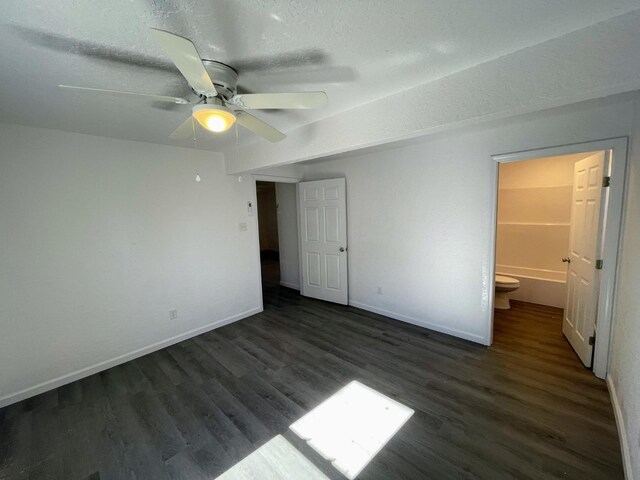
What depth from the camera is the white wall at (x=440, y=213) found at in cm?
228

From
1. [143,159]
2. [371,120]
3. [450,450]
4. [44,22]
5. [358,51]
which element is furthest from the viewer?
[143,159]

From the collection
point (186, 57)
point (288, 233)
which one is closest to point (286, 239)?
point (288, 233)

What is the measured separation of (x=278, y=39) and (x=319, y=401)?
7.80 ft

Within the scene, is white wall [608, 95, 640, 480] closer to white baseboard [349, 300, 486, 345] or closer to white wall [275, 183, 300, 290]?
white baseboard [349, 300, 486, 345]

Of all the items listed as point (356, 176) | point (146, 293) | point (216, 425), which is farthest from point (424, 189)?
point (146, 293)

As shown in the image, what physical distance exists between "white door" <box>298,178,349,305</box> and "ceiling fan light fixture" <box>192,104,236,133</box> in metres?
2.66

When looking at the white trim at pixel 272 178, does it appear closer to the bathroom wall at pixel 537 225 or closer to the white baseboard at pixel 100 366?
the white baseboard at pixel 100 366

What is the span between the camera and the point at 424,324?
3295 millimetres

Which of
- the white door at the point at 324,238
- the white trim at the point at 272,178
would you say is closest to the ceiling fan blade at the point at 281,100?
the white trim at the point at 272,178

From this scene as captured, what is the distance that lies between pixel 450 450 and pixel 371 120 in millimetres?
2247

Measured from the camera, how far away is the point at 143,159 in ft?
9.14

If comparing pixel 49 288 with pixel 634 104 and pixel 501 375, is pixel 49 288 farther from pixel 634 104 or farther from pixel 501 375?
pixel 634 104

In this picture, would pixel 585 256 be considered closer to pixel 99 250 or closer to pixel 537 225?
pixel 537 225

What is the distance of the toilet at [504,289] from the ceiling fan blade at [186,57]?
3988mm
